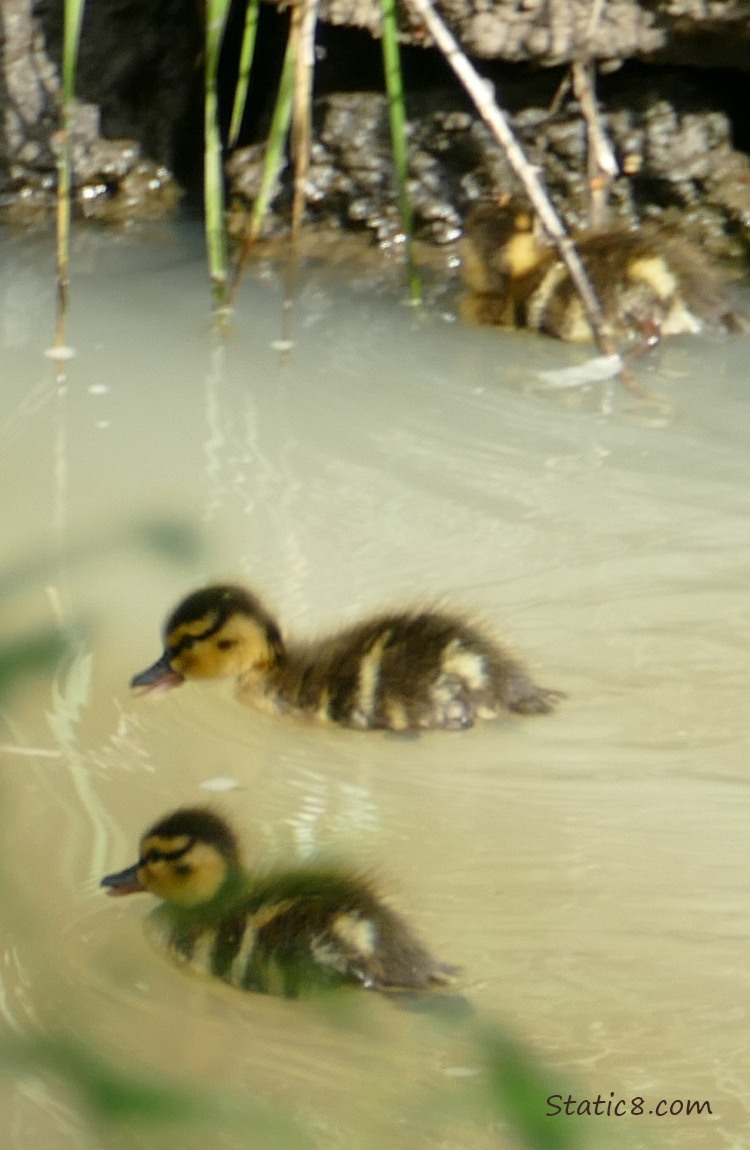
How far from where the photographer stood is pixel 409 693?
2.29m

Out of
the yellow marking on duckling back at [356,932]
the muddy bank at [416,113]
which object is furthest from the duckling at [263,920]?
the muddy bank at [416,113]

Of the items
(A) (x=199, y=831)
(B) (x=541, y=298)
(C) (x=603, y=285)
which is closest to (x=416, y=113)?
(B) (x=541, y=298)

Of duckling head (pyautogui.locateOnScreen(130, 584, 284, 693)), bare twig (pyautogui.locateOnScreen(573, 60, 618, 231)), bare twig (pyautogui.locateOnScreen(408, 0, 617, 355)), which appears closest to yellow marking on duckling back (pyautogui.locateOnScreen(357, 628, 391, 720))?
duckling head (pyautogui.locateOnScreen(130, 584, 284, 693))

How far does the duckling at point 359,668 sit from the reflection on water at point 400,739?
1.5 inches

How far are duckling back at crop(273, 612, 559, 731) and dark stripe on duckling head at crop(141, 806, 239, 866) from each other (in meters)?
0.47

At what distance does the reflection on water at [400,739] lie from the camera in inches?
65.3

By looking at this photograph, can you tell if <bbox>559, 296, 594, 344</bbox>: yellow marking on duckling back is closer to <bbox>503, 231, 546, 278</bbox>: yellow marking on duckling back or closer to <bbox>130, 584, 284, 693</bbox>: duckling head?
<bbox>503, 231, 546, 278</bbox>: yellow marking on duckling back

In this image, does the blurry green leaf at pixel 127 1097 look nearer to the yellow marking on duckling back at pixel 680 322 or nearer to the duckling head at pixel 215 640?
the duckling head at pixel 215 640

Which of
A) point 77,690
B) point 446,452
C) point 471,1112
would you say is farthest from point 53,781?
point 446,452

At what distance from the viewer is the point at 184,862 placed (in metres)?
1.83

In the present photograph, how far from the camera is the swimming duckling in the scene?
3617mm

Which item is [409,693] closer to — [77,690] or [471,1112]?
[77,690]

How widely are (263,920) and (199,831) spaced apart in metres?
0.12

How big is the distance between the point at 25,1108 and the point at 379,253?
10.0 feet
